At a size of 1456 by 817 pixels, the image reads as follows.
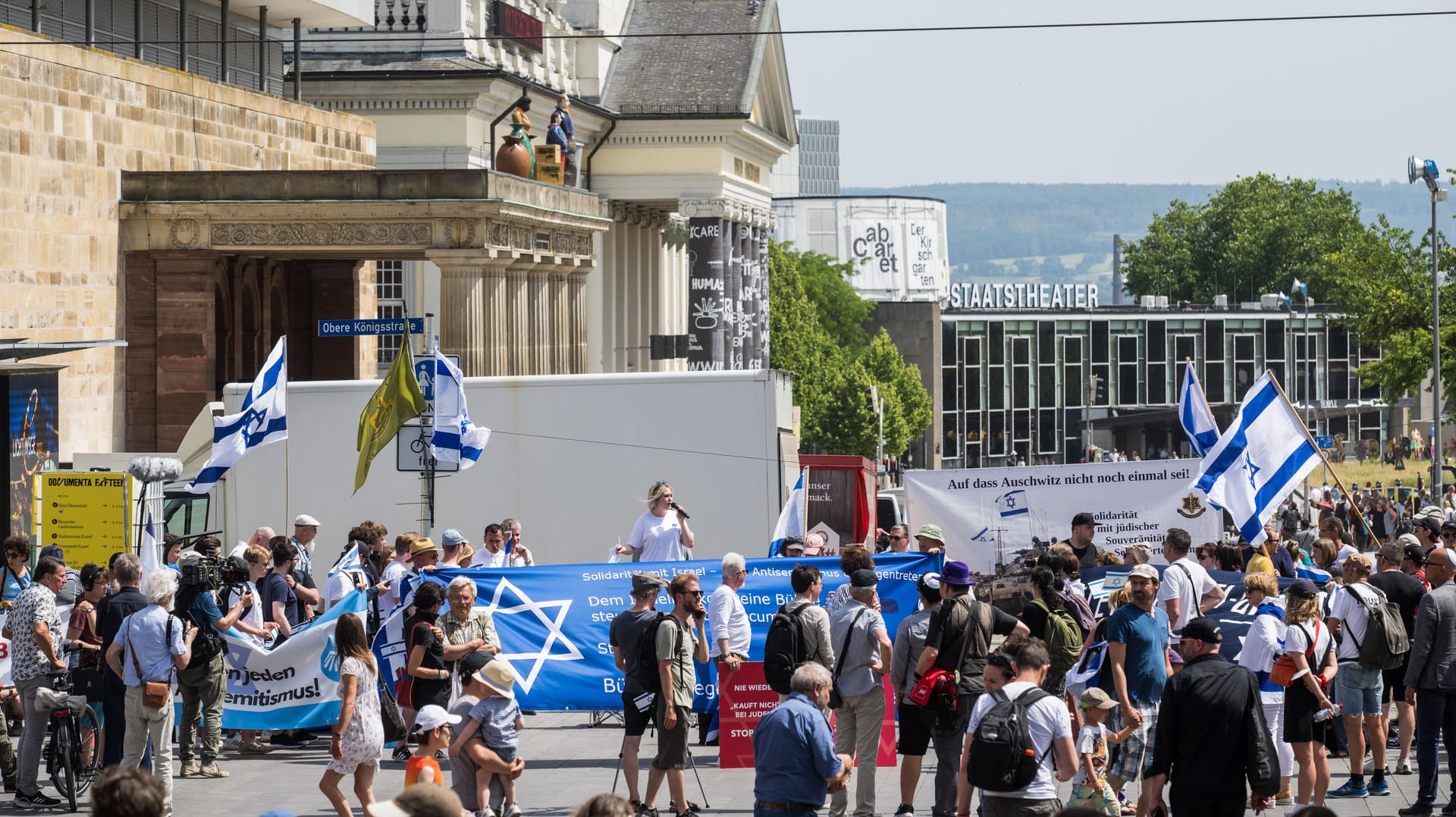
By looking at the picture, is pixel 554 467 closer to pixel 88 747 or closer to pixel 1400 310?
pixel 88 747

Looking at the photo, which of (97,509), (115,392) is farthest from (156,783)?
(115,392)

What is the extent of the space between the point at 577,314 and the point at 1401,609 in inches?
794

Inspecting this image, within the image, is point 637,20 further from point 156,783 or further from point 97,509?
point 156,783

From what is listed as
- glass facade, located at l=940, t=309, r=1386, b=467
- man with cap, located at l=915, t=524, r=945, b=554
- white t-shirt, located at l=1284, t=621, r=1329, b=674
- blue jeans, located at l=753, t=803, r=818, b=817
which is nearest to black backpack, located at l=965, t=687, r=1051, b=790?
blue jeans, located at l=753, t=803, r=818, b=817

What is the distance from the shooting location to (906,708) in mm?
12320

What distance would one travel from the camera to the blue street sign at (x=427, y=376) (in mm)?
19797

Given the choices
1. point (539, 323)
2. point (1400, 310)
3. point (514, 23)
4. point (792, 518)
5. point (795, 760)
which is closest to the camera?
point (795, 760)

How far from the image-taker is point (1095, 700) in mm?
11055

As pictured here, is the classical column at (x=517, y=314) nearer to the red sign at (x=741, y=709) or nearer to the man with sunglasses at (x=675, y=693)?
the red sign at (x=741, y=709)

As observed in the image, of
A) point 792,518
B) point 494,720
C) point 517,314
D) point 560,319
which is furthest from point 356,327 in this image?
point 494,720

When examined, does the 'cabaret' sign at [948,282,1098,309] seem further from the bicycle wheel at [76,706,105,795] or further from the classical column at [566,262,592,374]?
the bicycle wheel at [76,706,105,795]

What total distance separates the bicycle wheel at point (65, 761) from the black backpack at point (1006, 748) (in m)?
6.27

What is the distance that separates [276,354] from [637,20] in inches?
1665

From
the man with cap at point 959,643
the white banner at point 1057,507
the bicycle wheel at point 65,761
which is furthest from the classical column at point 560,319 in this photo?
the man with cap at point 959,643
